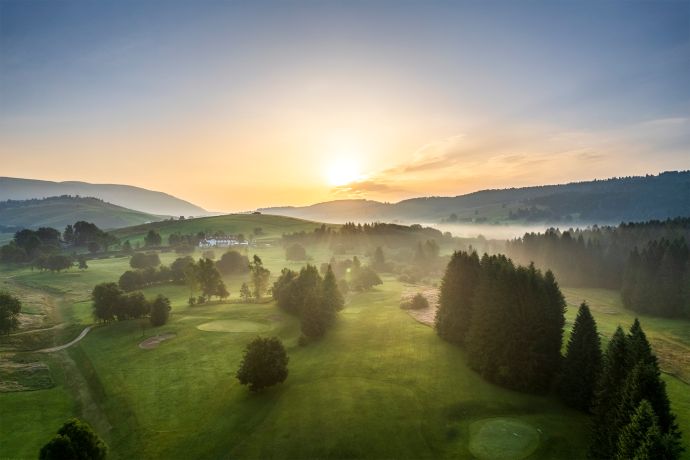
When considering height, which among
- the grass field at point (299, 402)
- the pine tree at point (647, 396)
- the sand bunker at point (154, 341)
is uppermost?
the pine tree at point (647, 396)

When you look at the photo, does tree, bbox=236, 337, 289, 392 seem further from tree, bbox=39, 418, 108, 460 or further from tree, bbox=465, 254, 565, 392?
tree, bbox=465, 254, 565, 392

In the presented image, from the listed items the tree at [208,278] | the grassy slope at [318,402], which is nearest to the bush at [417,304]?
the grassy slope at [318,402]

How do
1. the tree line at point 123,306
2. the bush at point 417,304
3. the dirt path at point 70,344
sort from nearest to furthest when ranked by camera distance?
the dirt path at point 70,344 → the tree line at point 123,306 → the bush at point 417,304

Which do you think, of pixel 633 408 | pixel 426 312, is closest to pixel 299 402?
pixel 633 408

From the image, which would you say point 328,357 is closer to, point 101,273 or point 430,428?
point 430,428

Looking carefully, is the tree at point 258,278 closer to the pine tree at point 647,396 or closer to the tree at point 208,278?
the tree at point 208,278

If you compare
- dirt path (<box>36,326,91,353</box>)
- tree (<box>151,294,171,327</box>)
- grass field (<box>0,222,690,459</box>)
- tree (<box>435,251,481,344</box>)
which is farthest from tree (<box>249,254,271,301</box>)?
tree (<box>435,251,481,344</box>)

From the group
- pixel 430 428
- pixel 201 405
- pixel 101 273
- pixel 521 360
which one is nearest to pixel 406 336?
pixel 521 360
